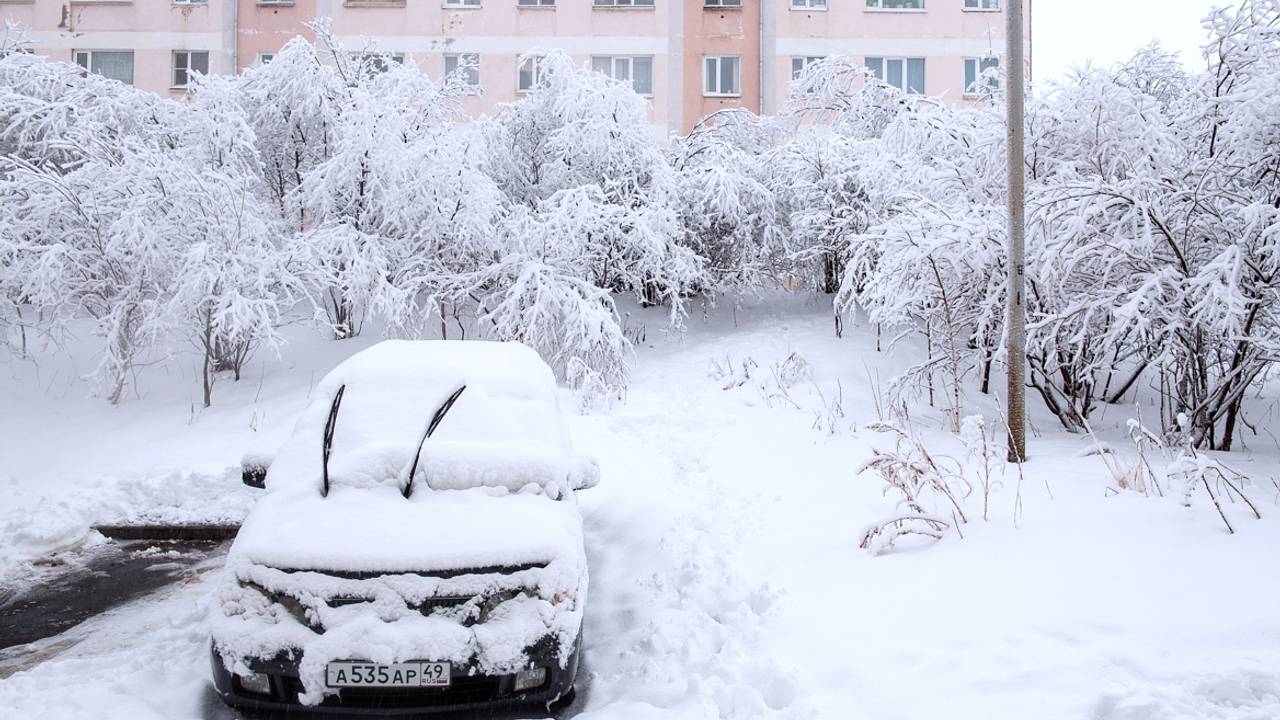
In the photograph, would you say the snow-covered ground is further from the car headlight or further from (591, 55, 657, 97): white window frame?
(591, 55, 657, 97): white window frame

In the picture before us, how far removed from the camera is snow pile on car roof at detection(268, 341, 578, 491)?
450 cm

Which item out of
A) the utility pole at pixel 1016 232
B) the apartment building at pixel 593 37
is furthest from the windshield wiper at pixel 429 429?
the apartment building at pixel 593 37

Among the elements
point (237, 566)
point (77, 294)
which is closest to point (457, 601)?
point (237, 566)

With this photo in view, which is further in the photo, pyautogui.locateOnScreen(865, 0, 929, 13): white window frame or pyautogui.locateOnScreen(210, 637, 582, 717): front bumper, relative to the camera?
pyautogui.locateOnScreen(865, 0, 929, 13): white window frame

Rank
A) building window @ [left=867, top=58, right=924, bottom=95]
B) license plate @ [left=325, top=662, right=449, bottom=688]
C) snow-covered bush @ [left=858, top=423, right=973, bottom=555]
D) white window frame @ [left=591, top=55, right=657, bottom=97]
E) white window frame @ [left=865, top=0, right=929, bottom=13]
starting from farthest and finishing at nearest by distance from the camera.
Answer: building window @ [left=867, top=58, right=924, bottom=95] → white window frame @ [left=865, top=0, right=929, bottom=13] → white window frame @ [left=591, top=55, right=657, bottom=97] → snow-covered bush @ [left=858, top=423, right=973, bottom=555] → license plate @ [left=325, top=662, right=449, bottom=688]

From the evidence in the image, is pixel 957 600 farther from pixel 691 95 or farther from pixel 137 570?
pixel 691 95

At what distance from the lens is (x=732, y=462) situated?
8492 millimetres

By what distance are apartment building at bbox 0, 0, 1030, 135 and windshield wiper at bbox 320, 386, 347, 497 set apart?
22.3 meters

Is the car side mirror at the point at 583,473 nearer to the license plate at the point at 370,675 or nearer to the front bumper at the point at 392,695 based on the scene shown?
the front bumper at the point at 392,695

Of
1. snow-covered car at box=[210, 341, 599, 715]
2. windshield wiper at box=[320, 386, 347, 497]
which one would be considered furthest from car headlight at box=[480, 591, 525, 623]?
windshield wiper at box=[320, 386, 347, 497]

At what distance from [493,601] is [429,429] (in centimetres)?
119

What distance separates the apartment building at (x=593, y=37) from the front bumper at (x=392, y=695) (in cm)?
2377

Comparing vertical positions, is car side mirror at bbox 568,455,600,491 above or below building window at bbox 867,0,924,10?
below

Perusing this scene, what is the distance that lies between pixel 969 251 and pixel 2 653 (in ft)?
27.3
